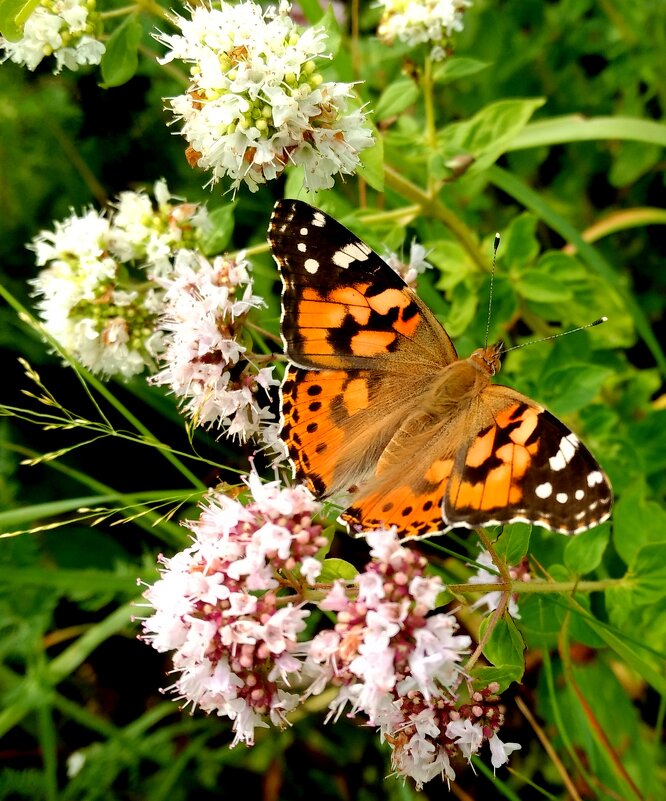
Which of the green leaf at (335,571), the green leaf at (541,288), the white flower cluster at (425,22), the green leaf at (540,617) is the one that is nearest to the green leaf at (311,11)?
the white flower cluster at (425,22)

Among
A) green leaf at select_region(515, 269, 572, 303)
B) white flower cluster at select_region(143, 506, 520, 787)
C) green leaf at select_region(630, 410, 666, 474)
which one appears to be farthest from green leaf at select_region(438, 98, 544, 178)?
white flower cluster at select_region(143, 506, 520, 787)

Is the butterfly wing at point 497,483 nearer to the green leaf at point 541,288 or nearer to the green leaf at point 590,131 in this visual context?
the green leaf at point 541,288

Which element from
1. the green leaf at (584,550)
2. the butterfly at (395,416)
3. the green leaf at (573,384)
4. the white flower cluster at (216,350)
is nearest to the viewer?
the butterfly at (395,416)

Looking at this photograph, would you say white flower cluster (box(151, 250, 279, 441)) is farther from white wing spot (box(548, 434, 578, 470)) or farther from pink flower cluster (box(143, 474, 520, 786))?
white wing spot (box(548, 434, 578, 470))

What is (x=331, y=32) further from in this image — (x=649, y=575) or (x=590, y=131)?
(x=649, y=575)

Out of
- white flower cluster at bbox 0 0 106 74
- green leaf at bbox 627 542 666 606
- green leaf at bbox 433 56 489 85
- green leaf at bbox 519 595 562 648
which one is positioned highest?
white flower cluster at bbox 0 0 106 74

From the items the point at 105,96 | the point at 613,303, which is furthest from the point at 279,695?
the point at 105,96
